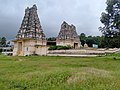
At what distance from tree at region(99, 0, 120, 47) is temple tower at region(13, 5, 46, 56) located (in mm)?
28268

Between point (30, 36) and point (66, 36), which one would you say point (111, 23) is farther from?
point (66, 36)

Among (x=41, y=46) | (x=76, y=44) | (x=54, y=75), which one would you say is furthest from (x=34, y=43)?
(x=54, y=75)

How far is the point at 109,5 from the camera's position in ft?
97.3

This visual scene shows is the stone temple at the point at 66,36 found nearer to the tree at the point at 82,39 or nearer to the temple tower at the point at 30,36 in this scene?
the temple tower at the point at 30,36

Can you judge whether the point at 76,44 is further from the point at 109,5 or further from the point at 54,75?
the point at 54,75

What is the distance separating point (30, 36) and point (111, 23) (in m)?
29.6

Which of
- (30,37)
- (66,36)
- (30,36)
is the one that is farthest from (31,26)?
(66,36)

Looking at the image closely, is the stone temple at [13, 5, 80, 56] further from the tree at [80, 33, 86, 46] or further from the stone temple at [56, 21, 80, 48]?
the tree at [80, 33, 86, 46]

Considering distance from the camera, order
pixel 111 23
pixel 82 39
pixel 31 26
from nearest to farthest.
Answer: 1. pixel 111 23
2. pixel 31 26
3. pixel 82 39

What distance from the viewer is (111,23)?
97.9ft

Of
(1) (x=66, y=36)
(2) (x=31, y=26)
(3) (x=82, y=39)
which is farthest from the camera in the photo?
(3) (x=82, y=39)

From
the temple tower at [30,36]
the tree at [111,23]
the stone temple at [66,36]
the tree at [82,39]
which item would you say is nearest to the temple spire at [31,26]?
the temple tower at [30,36]

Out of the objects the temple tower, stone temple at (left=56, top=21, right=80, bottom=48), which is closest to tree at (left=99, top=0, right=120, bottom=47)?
the temple tower

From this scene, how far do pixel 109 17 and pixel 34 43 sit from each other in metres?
29.5
